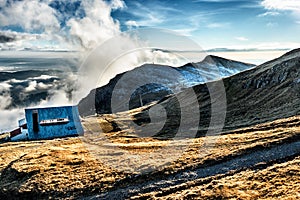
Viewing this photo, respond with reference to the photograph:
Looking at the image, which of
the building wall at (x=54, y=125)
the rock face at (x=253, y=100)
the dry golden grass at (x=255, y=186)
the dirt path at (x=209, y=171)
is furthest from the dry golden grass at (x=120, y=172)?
the building wall at (x=54, y=125)

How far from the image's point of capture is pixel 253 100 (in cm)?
8750

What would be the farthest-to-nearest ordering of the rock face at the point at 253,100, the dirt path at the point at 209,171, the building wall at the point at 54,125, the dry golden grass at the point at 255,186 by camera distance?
the building wall at the point at 54,125, the rock face at the point at 253,100, the dirt path at the point at 209,171, the dry golden grass at the point at 255,186

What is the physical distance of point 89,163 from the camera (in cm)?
4500

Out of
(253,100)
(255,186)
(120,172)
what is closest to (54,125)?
(120,172)

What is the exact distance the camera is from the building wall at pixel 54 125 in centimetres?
7744

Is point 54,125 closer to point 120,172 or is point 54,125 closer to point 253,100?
point 120,172

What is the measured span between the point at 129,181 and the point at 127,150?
44.3 ft

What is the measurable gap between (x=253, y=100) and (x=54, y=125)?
56.9 m

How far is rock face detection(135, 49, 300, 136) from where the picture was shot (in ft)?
222

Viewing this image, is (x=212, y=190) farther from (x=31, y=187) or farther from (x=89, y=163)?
(x=31, y=187)

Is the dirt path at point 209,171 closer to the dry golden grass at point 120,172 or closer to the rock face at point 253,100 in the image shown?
the dry golden grass at point 120,172

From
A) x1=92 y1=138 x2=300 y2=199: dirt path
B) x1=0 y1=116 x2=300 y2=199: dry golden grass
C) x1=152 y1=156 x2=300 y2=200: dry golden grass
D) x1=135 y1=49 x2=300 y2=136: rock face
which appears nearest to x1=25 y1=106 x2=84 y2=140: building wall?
x1=0 y1=116 x2=300 y2=199: dry golden grass

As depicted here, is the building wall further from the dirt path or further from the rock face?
the dirt path

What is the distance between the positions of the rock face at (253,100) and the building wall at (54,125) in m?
23.8
